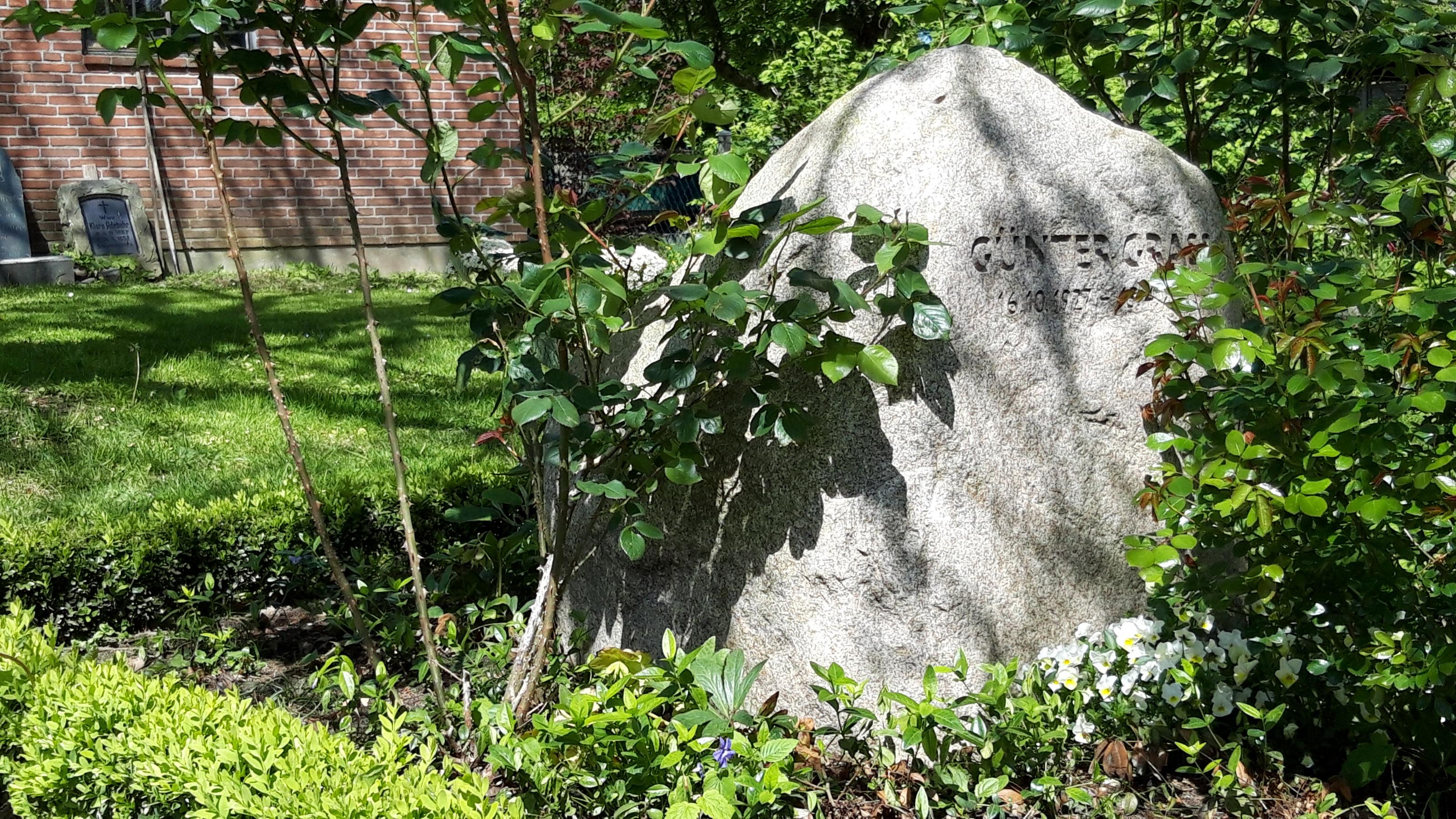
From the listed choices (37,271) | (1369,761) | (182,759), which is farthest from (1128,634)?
(37,271)

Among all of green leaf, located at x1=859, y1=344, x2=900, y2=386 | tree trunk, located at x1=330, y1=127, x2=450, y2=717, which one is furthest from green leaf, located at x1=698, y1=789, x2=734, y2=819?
green leaf, located at x1=859, y1=344, x2=900, y2=386

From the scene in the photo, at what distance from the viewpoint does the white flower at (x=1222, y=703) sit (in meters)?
2.74

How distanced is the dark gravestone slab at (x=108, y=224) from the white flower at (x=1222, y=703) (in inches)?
427

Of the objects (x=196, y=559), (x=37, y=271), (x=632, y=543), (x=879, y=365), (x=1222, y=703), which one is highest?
(x=879, y=365)

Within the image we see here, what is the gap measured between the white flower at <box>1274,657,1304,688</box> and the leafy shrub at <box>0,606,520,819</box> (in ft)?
6.16

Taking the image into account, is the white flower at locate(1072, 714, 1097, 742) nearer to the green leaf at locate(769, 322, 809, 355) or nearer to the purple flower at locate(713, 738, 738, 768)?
the purple flower at locate(713, 738, 738, 768)

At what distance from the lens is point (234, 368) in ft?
22.4

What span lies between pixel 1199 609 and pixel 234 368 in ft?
19.1

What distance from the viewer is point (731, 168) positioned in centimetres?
268

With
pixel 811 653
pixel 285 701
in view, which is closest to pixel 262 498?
pixel 285 701

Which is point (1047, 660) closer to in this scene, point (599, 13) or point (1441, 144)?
point (1441, 144)

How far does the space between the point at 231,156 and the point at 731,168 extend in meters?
9.93

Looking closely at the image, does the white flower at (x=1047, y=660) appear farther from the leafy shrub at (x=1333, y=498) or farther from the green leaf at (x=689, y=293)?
the green leaf at (x=689, y=293)

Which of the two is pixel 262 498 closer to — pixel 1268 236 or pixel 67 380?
pixel 67 380
